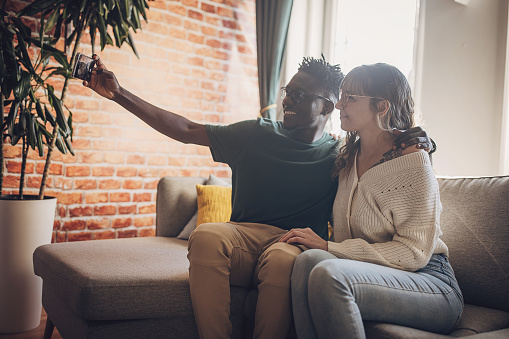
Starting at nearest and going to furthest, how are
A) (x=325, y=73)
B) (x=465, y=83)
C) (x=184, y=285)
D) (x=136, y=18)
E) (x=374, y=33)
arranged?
1. (x=184, y=285)
2. (x=325, y=73)
3. (x=465, y=83)
4. (x=136, y=18)
5. (x=374, y=33)

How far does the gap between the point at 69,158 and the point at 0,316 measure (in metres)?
1.10

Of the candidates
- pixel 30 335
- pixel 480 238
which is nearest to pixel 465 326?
pixel 480 238

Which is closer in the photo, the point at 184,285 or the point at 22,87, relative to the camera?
the point at 184,285

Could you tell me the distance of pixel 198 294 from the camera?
1.48m

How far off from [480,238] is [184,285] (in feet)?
3.53

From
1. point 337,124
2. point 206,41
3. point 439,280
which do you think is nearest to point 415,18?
point 337,124

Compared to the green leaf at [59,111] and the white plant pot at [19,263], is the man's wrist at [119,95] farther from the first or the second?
the white plant pot at [19,263]

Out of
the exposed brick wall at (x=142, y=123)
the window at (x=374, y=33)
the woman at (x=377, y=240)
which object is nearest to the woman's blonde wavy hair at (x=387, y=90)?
the woman at (x=377, y=240)

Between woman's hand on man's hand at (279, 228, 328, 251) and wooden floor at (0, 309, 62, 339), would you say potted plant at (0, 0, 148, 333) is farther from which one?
woman's hand on man's hand at (279, 228, 328, 251)

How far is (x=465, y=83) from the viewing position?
2.25 metres

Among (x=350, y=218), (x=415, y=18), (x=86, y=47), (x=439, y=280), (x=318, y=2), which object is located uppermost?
(x=318, y=2)

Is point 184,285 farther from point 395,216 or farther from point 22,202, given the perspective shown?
point 22,202

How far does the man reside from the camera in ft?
4.87

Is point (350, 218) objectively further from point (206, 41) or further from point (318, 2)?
point (318, 2)
